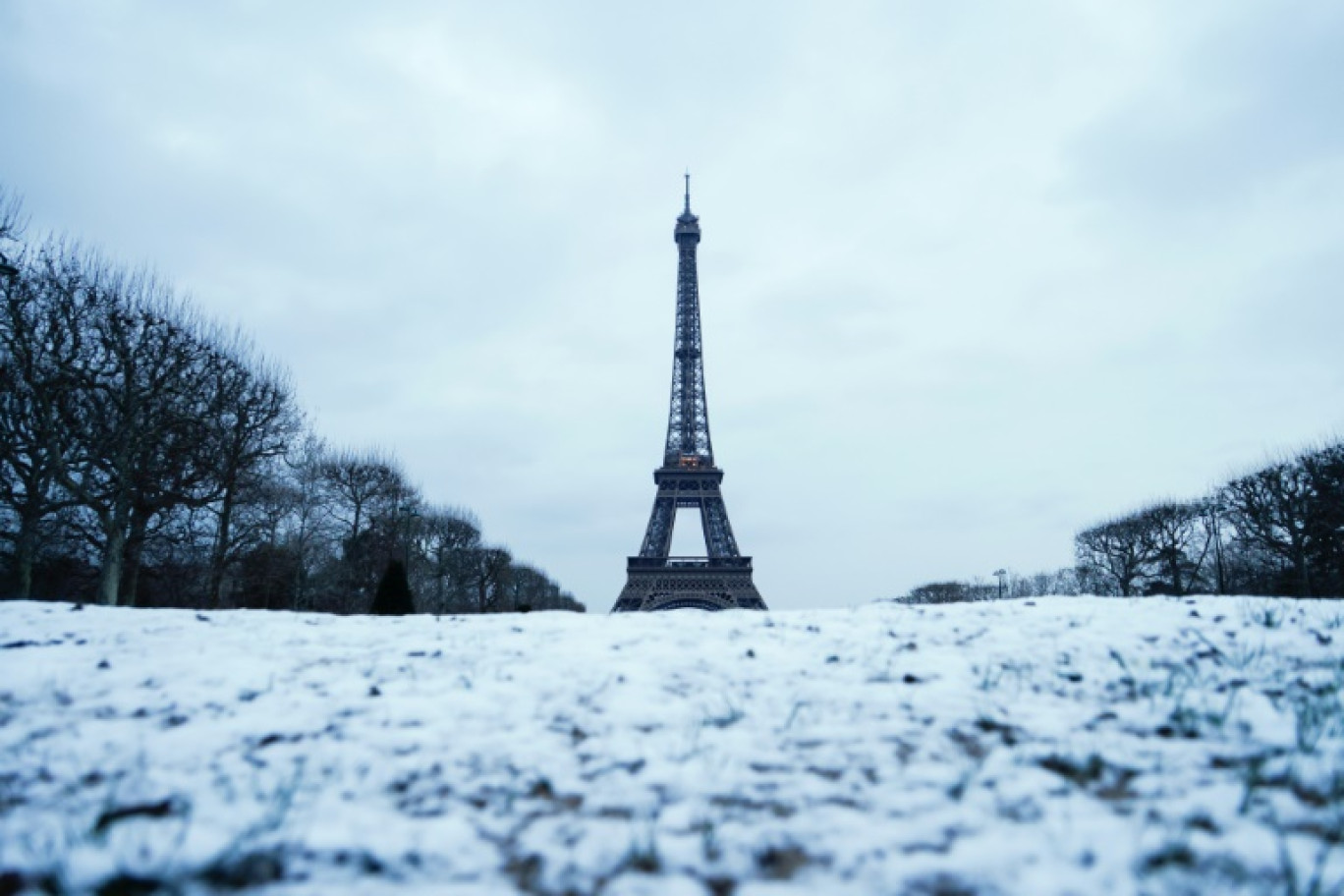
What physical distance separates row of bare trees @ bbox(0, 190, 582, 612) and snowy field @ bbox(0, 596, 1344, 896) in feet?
26.9

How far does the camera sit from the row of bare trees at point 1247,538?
30.0m

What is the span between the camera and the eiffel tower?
48.1 metres

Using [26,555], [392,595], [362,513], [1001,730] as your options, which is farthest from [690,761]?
[362,513]

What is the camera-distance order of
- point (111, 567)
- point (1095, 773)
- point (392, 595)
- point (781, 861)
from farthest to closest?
1. point (111, 567)
2. point (392, 595)
3. point (1095, 773)
4. point (781, 861)

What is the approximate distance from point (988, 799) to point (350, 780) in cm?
333

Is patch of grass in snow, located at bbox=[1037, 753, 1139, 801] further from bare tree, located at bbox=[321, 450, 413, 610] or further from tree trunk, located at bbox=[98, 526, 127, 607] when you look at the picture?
bare tree, located at bbox=[321, 450, 413, 610]

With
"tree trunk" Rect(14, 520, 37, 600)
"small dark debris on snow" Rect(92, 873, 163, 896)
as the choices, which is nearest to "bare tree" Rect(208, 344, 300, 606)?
"tree trunk" Rect(14, 520, 37, 600)

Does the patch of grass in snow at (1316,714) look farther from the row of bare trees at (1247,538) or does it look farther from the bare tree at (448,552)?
the bare tree at (448,552)

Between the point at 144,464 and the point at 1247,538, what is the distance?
44.8 metres

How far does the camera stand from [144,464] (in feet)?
66.5

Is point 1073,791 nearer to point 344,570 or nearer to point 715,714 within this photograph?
point 715,714

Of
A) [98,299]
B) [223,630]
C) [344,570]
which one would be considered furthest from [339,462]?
[223,630]

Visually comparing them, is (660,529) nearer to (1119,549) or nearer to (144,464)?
(1119,549)

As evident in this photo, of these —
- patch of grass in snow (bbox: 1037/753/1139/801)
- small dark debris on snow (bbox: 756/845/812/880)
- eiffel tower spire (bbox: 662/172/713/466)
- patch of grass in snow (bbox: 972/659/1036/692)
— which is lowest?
small dark debris on snow (bbox: 756/845/812/880)
